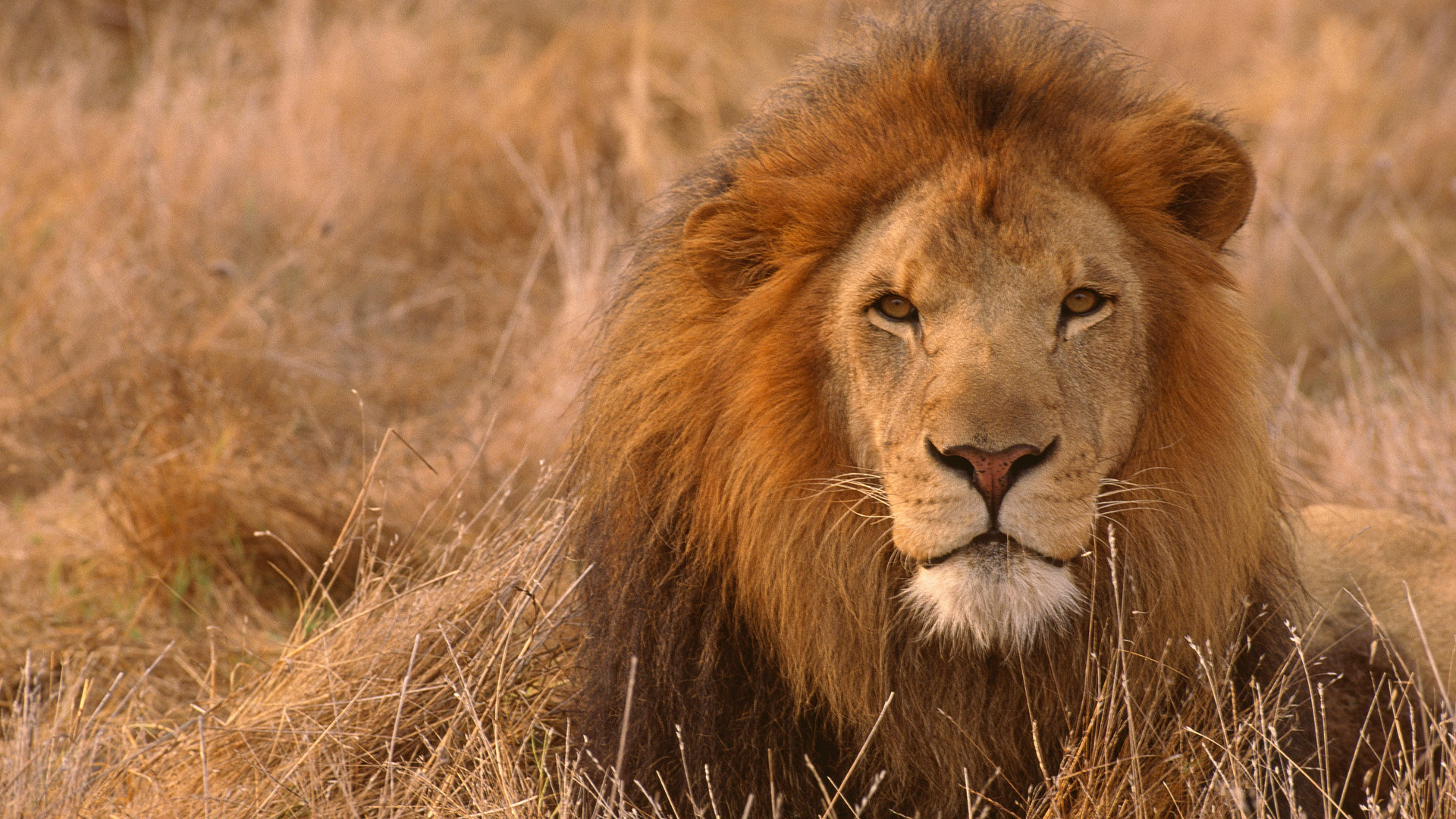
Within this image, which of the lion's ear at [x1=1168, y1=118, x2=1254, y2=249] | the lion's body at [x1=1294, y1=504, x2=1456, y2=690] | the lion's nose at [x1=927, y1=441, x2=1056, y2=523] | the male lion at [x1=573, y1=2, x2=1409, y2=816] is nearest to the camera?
the lion's nose at [x1=927, y1=441, x2=1056, y2=523]

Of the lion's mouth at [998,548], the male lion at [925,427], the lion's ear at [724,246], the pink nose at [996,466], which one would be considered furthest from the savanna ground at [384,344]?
the lion's ear at [724,246]

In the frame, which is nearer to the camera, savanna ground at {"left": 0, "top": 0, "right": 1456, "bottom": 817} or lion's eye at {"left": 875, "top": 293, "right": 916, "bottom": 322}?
lion's eye at {"left": 875, "top": 293, "right": 916, "bottom": 322}

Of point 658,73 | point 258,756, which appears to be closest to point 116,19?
point 658,73

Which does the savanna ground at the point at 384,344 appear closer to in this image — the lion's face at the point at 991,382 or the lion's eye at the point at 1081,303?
the lion's face at the point at 991,382

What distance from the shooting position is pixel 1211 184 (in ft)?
8.94

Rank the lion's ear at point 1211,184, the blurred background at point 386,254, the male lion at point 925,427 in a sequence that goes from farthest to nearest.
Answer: the blurred background at point 386,254 < the lion's ear at point 1211,184 < the male lion at point 925,427

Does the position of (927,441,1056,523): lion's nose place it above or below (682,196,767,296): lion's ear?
below

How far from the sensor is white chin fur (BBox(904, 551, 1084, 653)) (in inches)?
92.4

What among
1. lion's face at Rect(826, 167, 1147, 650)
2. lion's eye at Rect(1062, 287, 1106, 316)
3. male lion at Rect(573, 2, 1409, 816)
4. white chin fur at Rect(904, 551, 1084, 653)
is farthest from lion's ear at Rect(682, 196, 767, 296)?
white chin fur at Rect(904, 551, 1084, 653)

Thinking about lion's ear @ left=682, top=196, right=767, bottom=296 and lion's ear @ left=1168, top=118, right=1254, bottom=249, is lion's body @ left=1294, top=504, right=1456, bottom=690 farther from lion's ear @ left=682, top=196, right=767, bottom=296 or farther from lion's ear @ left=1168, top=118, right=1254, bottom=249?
lion's ear @ left=682, top=196, right=767, bottom=296

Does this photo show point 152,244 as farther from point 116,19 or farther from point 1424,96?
point 1424,96

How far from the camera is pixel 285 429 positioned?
5.02m

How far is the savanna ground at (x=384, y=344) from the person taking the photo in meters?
3.15

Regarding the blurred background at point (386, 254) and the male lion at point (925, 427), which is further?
the blurred background at point (386, 254)
